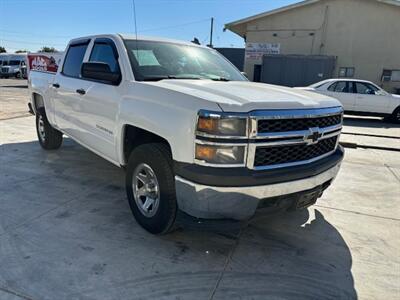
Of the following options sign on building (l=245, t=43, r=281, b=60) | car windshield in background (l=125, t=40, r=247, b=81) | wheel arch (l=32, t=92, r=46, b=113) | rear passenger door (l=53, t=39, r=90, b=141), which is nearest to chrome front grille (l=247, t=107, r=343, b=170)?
car windshield in background (l=125, t=40, r=247, b=81)

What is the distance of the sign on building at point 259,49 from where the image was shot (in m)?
20.2

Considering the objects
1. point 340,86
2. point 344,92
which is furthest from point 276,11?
point 344,92

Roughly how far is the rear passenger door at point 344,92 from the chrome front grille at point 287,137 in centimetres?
1077

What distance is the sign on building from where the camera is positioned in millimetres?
20234

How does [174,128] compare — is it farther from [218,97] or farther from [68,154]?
[68,154]

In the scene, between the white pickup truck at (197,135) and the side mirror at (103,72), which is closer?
the white pickup truck at (197,135)

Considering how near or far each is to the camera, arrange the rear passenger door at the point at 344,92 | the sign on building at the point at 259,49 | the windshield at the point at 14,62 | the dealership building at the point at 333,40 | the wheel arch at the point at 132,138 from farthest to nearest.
Result: 1. the windshield at the point at 14,62
2. the sign on building at the point at 259,49
3. the dealership building at the point at 333,40
4. the rear passenger door at the point at 344,92
5. the wheel arch at the point at 132,138

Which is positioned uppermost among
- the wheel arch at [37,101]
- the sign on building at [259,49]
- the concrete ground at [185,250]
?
the sign on building at [259,49]

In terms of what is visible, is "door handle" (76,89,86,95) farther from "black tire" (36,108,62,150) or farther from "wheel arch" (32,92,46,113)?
"wheel arch" (32,92,46,113)

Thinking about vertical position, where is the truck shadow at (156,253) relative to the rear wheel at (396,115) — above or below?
above

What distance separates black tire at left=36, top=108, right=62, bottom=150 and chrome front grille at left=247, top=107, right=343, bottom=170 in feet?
15.3

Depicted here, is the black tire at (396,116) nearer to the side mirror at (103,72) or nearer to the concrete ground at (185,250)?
the concrete ground at (185,250)

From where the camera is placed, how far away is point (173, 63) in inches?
148

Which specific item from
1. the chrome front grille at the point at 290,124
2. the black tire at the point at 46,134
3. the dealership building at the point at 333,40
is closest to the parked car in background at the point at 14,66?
the dealership building at the point at 333,40
